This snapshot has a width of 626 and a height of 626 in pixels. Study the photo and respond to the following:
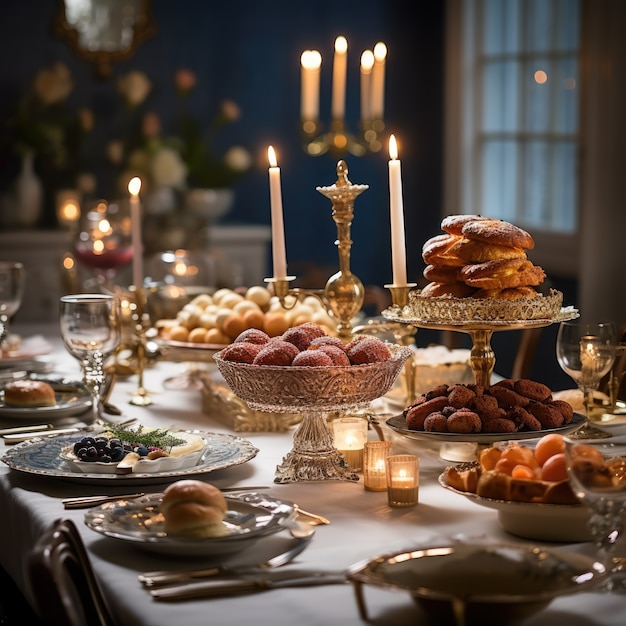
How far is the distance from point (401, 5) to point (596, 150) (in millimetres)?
1707

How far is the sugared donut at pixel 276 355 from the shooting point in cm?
158

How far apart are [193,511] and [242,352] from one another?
16.0 inches

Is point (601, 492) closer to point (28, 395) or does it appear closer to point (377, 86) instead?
point (28, 395)

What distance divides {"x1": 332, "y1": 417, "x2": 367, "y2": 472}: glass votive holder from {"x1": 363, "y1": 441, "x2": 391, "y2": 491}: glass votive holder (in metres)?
0.13

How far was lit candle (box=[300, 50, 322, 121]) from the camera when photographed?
2.24 metres

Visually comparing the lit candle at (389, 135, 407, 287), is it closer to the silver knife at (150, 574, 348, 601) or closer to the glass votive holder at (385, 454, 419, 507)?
the glass votive holder at (385, 454, 419, 507)

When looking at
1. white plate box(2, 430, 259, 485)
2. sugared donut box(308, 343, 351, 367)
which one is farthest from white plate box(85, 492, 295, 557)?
sugared donut box(308, 343, 351, 367)

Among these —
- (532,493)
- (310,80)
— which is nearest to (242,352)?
(532,493)

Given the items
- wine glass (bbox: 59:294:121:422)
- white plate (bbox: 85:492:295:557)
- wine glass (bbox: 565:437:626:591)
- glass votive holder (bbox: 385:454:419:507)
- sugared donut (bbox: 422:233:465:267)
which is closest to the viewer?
wine glass (bbox: 565:437:626:591)

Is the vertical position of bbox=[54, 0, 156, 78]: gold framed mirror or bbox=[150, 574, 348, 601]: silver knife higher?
bbox=[54, 0, 156, 78]: gold framed mirror

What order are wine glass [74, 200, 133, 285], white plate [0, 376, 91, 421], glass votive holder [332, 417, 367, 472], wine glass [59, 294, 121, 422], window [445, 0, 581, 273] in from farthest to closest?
window [445, 0, 581, 273] → wine glass [74, 200, 133, 285] → white plate [0, 376, 91, 421] → wine glass [59, 294, 121, 422] → glass votive holder [332, 417, 367, 472]

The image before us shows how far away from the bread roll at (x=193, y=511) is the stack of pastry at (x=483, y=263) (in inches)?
25.9

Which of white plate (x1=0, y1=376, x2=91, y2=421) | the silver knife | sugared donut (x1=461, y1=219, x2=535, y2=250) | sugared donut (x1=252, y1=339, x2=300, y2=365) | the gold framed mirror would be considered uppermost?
the gold framed mirror

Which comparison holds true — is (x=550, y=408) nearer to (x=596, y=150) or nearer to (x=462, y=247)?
(x=462, y=247)
